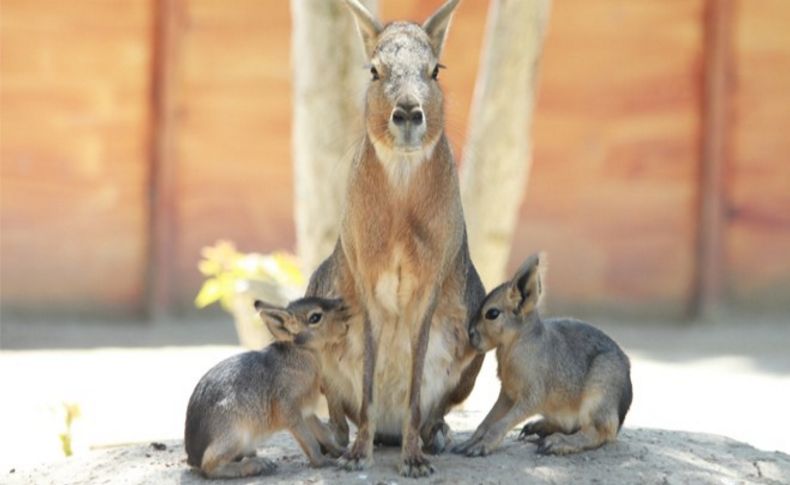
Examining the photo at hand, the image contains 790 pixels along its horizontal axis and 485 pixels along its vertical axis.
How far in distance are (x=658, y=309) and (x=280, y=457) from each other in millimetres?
7891

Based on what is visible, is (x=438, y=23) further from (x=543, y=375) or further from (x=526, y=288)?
(x=543, y=375)

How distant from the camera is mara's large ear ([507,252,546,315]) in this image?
6.12 metres

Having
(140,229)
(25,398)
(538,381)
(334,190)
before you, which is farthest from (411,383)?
(140,229)

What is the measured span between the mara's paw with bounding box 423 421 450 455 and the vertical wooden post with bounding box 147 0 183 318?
6959 millimetres

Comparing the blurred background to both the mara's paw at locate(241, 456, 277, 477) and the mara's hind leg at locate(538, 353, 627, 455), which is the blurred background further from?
the mara's paw at locate(241, 456, 277, 477)

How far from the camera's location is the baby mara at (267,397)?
223 inches

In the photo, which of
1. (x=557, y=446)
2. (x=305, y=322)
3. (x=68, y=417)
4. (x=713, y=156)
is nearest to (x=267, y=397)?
(x=305, y=322)

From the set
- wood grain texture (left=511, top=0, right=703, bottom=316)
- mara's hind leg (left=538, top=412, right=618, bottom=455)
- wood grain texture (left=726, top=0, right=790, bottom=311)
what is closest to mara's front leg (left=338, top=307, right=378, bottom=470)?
mara's hind leg (left=538, top=412, right=618, bottom=455)

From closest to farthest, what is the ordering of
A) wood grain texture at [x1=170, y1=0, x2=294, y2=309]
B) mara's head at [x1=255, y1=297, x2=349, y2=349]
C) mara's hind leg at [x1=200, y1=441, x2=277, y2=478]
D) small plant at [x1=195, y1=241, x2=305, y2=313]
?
mara's hind leg at [x1=200, y1=441, x2=277, y2=478]
mara's head at [x1=255, y1=297, x2=349, y2=349]
small plant at [x1=195, y1=241, x2=305, y2=313]
wood grain texture at [x1=170, y1=0, x2=294, y2=309]

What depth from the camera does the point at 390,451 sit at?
6211 millimetres

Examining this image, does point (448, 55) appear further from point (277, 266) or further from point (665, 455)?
point (665, 455)

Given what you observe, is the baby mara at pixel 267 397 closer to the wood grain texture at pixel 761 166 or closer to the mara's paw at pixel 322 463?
the mara's paw at pixel 322 463

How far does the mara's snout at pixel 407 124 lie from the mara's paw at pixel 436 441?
131 cm

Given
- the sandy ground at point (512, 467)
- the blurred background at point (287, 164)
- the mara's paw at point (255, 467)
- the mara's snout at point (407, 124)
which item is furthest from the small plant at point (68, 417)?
the blurred background at point (287, 164)
